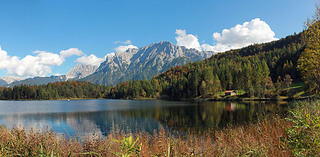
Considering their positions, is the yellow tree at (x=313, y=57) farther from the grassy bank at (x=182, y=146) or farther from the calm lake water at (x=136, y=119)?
the grassy bank at (x=182, y=146)

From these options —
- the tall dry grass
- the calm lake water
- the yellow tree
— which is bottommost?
the calm lake water

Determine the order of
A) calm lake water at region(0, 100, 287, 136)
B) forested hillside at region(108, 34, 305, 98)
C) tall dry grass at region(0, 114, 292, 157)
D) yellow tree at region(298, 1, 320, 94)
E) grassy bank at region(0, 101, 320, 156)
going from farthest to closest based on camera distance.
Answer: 1. forested hillside at region(108, 34, 305, 98)
2. calm lake water at region(0, 100, 287, 136)
3. yellow tree at region(298, 1, 320, 94)
4. tall dry grass at region(0, 114, 292, 157)
5. grassy bank at region(0, 101, 320, 156)

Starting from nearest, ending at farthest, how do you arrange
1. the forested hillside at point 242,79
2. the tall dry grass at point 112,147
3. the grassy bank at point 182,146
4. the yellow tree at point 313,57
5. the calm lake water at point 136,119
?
the grassy bank at point 182,146
the tall dry grass at point 112,147
the yellow tree at point 313,57
the calm lake water at point 136,119
the forested hillside at point 242,79

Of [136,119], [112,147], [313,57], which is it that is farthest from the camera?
[136,119]

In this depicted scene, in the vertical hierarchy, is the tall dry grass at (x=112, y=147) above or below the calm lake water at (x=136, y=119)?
above

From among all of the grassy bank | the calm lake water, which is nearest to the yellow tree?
the calm lake water

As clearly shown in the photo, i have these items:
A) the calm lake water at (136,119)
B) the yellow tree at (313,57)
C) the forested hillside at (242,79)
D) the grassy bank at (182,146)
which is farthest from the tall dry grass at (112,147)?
the forested hillside at (242,79)

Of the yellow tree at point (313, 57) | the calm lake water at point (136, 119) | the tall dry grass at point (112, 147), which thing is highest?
the yellow tree at point (313, 57)

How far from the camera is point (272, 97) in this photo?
8775 centimetres

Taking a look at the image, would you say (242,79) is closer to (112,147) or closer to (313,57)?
(313,57)

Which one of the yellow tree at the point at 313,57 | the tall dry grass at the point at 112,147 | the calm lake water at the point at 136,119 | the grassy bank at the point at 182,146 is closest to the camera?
the grassy bank at the point at 182,146

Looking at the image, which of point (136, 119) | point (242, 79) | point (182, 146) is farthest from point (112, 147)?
point (242, 79)

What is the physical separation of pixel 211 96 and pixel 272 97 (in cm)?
3967

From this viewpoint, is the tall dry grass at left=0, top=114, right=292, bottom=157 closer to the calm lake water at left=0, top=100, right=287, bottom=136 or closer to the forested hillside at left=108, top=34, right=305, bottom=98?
the calm lake water at left=0, top=100, right=287, bottom=136
